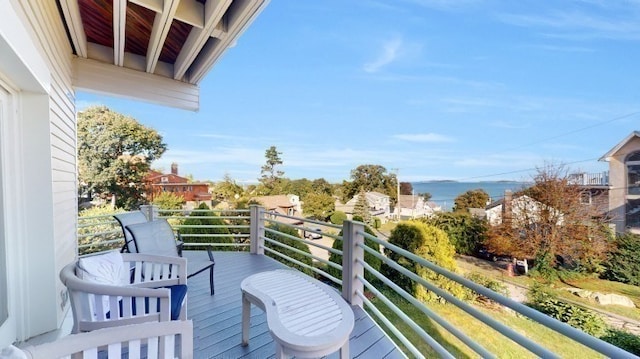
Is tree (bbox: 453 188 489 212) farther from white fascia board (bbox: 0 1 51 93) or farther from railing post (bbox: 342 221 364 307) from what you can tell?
white fascia board (bbox: 0 1 51 93)

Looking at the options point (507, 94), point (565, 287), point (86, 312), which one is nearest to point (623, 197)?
point (565, 287)

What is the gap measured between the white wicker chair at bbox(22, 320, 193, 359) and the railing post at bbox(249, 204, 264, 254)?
158 inches

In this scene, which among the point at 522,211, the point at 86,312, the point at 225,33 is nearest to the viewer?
the point at 86,312

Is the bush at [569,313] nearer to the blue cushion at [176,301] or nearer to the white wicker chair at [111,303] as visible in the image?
the blue cushion at [176,301]

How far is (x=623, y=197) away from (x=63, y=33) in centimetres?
1898

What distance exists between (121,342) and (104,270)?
1116mm

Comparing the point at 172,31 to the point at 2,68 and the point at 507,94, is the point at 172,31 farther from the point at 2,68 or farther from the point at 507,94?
the point at 507,94

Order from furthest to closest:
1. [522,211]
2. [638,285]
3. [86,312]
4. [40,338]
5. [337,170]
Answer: [337,170], [522,211], [638,285], [40,338], [86,312]

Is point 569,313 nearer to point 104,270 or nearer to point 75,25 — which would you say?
point 104,270

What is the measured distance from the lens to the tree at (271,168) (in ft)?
101

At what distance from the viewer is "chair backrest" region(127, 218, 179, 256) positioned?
3332 millimetres

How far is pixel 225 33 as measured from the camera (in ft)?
9.15

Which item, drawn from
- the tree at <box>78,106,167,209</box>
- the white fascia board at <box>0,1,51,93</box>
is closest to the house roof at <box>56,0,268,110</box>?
the white fascia board at <box>0,1,51,93</box>

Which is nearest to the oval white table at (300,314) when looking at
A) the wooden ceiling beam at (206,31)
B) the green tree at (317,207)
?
the wooden ceiling beam at (206,31)
